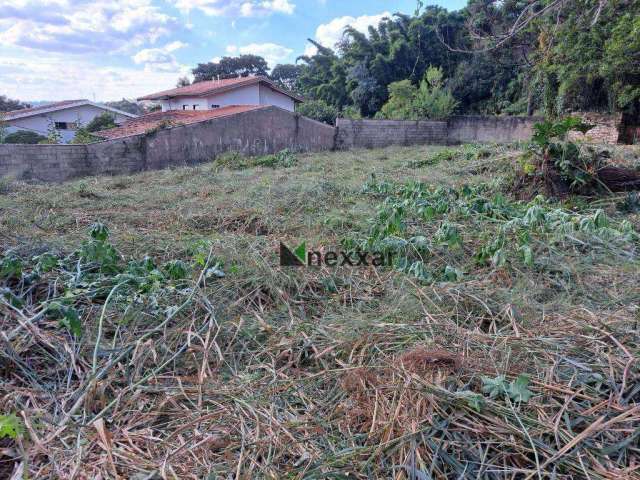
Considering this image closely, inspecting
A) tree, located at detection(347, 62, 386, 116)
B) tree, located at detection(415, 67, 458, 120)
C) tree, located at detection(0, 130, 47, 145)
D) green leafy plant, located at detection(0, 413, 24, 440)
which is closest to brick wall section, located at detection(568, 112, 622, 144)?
tree, located at detection(415, 67, 458, 120)

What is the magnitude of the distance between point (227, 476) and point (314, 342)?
0.82m

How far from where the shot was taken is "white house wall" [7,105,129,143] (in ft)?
65.7

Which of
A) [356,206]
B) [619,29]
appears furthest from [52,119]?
[619,29]

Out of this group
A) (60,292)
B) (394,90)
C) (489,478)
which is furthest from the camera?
(394,90)

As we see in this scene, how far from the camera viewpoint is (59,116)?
21328 millimetres

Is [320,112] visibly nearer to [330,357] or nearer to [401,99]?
[401,99]

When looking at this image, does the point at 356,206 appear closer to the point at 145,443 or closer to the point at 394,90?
the point at 145,443

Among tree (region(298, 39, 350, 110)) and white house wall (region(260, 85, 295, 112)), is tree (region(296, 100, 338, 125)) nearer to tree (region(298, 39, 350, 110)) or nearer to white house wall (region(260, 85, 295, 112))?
white house wall (region(260, 85, 295, 112))

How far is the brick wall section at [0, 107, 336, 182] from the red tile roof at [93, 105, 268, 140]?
0.36 m

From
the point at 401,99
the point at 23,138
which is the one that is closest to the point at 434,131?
the point at 401,99

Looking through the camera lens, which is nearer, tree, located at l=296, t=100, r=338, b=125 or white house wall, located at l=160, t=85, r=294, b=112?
tree, located at l=296, t=100, r=338, b=125

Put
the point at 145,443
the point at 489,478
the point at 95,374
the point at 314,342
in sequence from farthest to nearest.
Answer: the point at 314,342 < the point at 95,374 < the point at 145,443 < the point at 489,478

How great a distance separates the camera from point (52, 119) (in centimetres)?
2089

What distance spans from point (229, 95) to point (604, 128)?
1485 cm
